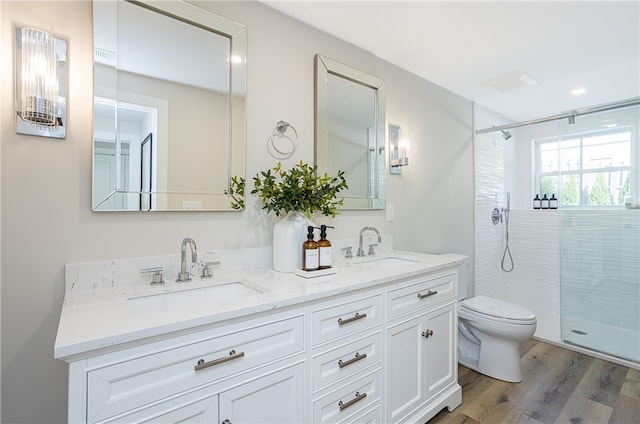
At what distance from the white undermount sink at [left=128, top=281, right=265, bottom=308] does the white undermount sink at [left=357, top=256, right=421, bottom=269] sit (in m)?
0.86

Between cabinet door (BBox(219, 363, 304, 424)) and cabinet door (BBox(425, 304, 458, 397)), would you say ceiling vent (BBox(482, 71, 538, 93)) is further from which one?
cabinet door (BBox(219, 363, 304, 424))

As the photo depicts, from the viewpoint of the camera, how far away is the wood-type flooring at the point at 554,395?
72.4 inches

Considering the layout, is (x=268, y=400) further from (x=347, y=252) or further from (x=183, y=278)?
(x=347, y=252)

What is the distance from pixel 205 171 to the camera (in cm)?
149

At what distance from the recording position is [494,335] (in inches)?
89.0

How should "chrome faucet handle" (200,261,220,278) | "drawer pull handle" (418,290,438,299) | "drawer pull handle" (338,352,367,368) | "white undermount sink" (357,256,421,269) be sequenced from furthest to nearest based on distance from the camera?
"white undermount sink" (357,256,421,269)
"drawer pull handle" (418,290,438,299)
"chrome faucet handle" (200,261,220,278)
"drawer pull handle" (338,352,367,368)

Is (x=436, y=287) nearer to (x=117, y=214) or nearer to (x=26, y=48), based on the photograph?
(x=117, y=214)

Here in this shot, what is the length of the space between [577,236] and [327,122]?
2611 millimetres

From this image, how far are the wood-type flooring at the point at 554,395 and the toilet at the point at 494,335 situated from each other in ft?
0.24

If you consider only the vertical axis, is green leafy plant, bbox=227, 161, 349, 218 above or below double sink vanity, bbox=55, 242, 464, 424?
above

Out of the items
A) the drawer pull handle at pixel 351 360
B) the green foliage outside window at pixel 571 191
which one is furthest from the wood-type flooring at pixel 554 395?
the green foliage outside window at pixel 571 191

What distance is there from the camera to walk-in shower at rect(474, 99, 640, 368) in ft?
8.48

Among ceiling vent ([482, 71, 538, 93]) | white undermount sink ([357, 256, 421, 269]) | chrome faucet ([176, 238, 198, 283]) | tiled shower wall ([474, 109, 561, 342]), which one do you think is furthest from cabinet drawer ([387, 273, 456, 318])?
ceiling vent ([482, 71, 538, 93])

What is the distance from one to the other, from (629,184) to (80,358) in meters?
3.71
